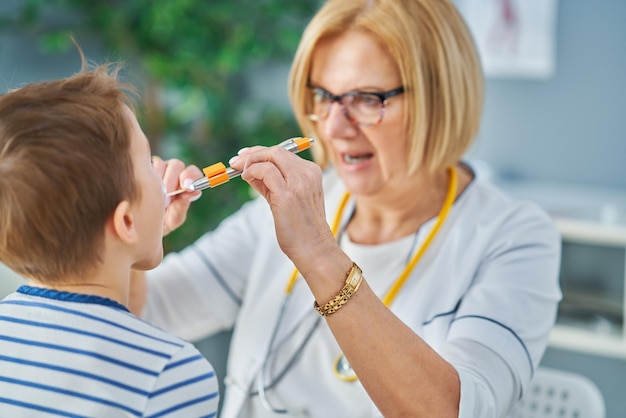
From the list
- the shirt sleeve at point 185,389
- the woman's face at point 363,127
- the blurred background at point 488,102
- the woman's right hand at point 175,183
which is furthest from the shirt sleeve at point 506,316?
the blurred background at point 488,102

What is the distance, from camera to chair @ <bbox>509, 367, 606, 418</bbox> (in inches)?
65.1

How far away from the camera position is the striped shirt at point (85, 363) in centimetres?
92

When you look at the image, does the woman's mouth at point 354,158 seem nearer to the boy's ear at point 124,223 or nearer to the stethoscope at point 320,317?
the stethoscope at point 320,317

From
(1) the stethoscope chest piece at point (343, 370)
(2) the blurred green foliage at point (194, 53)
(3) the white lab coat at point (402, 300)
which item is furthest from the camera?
(2) the blurred green foliage at point (194, 53)

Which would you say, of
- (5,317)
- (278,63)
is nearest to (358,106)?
(5,317)

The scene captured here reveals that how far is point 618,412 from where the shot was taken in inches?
104

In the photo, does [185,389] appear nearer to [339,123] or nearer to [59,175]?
[59,175]

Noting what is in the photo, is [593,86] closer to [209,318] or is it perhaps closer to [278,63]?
[278,63]

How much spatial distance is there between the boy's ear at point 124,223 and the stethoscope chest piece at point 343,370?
568mm

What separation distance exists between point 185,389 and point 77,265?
7.8 inches

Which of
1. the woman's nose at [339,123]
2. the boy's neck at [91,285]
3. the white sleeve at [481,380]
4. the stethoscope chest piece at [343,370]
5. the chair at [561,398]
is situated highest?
the woman's nose at [339,123]

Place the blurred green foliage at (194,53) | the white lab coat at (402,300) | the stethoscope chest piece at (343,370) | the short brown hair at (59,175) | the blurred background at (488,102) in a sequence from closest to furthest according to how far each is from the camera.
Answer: the short brown hair at (59,175), the white lab coat at (402,300), the stethoscope chest piece at (343,370), the blurred background at (488,102), the blurred green foliage at (194,53)

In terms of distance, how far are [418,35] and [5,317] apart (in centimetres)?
87

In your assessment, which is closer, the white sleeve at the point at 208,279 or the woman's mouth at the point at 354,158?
the woman's mouth at the point at 354,158
